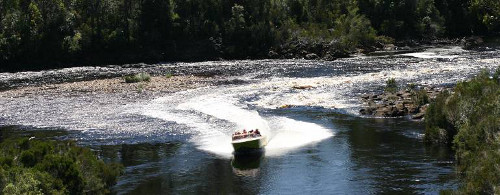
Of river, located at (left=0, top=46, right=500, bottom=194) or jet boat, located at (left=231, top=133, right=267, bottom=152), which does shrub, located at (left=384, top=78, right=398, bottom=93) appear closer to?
river, located at (left=0, top=46, right=500, bottom=194)

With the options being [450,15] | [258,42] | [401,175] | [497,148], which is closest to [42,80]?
[258,42]

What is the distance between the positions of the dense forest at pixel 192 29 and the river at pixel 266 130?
78.8 ft

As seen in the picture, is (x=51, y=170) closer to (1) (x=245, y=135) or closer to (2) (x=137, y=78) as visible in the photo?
(1) (x=245, y=135)

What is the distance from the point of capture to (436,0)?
15188 centimetres

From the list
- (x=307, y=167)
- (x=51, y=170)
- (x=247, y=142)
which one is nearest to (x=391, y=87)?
(x=247, y=142)

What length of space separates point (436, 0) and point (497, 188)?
12847 centimetres

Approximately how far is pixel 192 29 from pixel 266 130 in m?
77.5

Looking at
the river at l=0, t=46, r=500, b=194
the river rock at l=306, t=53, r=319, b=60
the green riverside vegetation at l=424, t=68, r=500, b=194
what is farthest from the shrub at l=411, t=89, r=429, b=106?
the river rock at l=306, t=53, r=319, b=60

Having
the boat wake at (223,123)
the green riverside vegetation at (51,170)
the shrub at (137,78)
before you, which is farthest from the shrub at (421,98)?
the shrub at (137,78)

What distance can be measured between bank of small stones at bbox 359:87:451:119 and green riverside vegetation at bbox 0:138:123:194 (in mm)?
27307

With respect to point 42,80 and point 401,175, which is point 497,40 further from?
point 401,175

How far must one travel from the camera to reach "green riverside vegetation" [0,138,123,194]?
32.3m

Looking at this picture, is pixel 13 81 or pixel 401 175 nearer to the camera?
pixel 401 175

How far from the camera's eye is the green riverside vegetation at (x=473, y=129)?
32188mm
